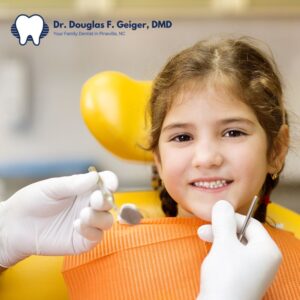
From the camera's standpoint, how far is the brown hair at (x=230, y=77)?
0.94 meters

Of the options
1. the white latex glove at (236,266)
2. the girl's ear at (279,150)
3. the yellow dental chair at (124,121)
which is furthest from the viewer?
the yellow dental chair at (124,121)

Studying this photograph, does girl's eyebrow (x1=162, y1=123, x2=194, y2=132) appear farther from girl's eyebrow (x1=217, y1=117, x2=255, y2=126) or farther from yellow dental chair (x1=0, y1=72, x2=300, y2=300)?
yellow dental chair (x1=0, y1=72, x2=300, y2=300)

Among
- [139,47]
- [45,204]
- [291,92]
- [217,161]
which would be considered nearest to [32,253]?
[45,204]

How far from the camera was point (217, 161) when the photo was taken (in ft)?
2.87

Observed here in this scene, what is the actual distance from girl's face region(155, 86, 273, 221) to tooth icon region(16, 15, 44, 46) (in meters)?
0.34

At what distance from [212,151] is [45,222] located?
0.94ft

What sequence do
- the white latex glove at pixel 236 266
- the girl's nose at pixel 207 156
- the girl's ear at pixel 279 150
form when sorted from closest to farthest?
1. the white latex glove at pixel 236 266
2. the girl's nose at pixel 207 156
3. the girl's ear at pixel 279 150

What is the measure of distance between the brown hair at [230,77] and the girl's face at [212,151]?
0.02 m

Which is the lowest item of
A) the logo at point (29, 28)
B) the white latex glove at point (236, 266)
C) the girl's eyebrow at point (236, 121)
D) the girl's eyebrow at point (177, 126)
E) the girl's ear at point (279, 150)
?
the white latex glove at point (236, 266)

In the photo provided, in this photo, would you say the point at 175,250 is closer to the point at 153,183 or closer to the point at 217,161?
the point at 217,161

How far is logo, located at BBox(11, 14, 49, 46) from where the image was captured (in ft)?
3.62

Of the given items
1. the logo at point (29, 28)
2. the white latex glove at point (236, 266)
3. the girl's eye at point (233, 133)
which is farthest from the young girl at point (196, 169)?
the logo at point (29, 28)

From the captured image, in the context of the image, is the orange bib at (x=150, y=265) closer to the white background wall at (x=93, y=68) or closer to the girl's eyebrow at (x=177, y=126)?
the girl's eyebrow at (x=177, y=126)

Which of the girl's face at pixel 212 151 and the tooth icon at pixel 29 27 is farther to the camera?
the tooth icon at pixel 29 27
